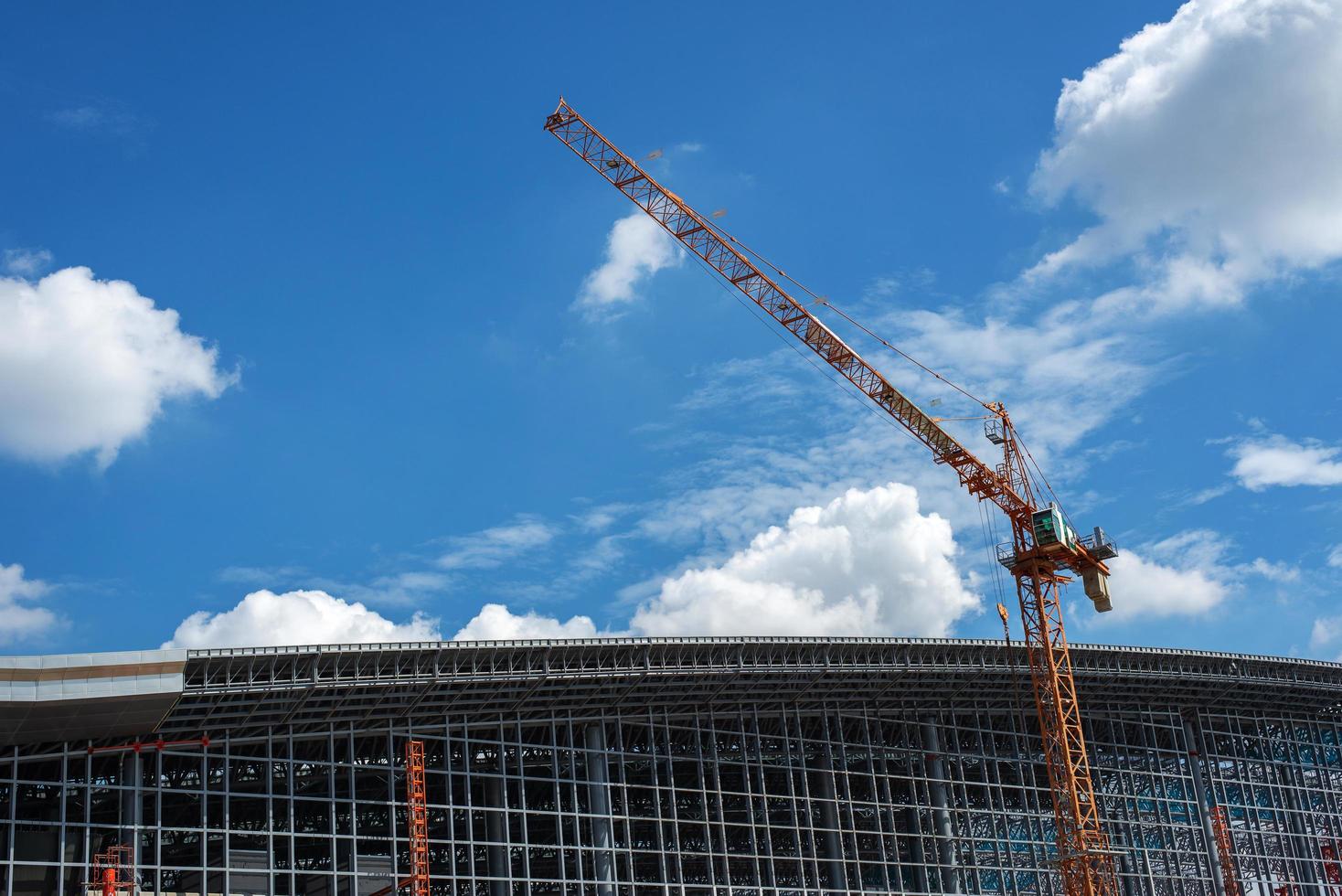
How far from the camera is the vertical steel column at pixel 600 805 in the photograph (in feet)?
212

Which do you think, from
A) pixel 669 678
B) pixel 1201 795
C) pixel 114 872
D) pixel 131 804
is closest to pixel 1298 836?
pixel 1201 795

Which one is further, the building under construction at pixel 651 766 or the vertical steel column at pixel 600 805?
the vertical steel column at pixel 600 805

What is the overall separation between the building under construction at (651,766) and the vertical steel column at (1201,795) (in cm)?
17

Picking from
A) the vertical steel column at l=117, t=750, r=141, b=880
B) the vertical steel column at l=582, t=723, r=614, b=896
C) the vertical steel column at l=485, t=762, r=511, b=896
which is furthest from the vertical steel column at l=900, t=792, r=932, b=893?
the vertical steel column at l=117, t=750, r=141, b=880

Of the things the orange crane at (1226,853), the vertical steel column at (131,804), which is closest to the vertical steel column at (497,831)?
the vertical steel column at (131,804)

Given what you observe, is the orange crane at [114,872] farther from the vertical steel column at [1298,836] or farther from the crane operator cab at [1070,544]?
the vertical steel column at [1298,836]

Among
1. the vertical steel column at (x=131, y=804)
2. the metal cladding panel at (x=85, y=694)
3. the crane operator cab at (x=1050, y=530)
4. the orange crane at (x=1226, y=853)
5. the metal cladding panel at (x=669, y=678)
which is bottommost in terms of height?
the orange crane at (x=1226, y=853)

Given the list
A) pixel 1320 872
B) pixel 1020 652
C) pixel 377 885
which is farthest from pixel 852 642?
pixel 1320 872

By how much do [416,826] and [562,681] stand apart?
9.55 meters

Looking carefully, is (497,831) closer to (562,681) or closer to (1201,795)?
(562,681)

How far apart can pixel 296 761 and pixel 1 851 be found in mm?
11662

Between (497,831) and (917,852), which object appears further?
(917,852)

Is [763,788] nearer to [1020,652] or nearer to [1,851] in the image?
[1020,652]

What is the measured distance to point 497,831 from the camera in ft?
208
